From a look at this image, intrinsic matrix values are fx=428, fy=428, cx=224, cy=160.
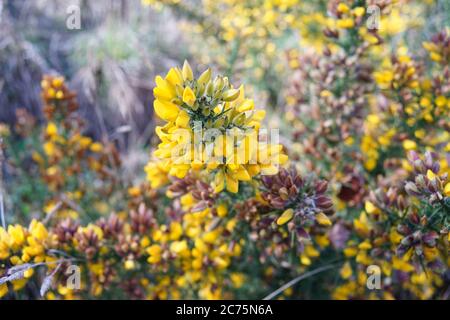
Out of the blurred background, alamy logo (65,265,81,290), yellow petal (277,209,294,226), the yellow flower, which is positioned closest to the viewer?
yellow petal (277,209,294,226)

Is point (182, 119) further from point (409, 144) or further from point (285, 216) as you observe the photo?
point (409, 144)

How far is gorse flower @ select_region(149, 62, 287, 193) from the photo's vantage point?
1207 mm

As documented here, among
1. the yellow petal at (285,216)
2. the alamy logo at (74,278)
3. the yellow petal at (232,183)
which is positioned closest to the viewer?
the yellow petal at (232,183)

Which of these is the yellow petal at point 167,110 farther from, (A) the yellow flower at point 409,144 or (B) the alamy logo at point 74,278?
(A) the yellow flower at point 409,144

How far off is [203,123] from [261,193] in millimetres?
418

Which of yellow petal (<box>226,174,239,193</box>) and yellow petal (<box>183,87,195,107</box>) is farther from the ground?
yellow petal (<box>183,87,195,107</box>)

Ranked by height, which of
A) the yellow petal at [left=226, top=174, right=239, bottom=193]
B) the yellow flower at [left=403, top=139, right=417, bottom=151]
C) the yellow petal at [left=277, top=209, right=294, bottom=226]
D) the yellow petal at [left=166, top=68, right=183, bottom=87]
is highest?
the yellow petal at [left=166, top=68, right=183, bottom=87]

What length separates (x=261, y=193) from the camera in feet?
5.00

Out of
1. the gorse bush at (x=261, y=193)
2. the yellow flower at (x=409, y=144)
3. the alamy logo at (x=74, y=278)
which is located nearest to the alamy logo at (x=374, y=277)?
the gorse bush at (x=261, y=193)

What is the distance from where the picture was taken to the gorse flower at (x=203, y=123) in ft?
3.96

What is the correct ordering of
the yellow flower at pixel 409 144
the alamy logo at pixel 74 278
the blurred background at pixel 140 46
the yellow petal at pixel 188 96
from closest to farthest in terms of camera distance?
1. the yellow petal at pixel 188 96
2. the alamy logo at pixel 74 278
3. the yellow flower at pixel 409 144
4. the blurred background at pixel 140 46

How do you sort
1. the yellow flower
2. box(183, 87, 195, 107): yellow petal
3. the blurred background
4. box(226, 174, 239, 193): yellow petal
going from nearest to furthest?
box(183, 87, 195, 107): yellow petal, box(226, 174, 239, 193): yellow petal, the yellow flower, the blurred background

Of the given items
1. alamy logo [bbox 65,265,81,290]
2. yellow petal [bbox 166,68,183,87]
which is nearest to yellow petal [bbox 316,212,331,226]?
yellow petal [bbox 166,68,183,87]

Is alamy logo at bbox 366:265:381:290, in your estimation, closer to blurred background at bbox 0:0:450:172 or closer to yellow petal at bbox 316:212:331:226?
yellow petal at bbox 316:212:331:226
